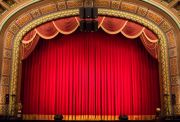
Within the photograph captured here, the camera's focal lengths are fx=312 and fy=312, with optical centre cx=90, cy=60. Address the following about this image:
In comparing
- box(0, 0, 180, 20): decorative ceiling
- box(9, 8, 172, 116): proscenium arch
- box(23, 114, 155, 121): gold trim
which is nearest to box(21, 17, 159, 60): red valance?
box(9, 8, 172, 116): proscenium arch

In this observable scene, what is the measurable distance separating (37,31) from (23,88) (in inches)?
98.5

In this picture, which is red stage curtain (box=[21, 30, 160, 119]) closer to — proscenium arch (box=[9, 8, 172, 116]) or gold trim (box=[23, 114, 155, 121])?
gold trim (box=[23, 114, 155, 121])

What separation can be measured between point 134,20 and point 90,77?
3072 mm

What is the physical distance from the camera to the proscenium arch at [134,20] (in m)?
9.93

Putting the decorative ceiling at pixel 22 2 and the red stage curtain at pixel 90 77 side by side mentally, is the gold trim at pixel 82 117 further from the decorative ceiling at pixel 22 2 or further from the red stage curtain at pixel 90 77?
the decorative ceiling at pixel 22 2

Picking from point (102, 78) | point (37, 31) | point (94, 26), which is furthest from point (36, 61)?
point (94, 26)

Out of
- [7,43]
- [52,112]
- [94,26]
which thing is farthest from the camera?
[52,112]

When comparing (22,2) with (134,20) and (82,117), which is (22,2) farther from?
(82,117)

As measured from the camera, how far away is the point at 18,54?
10.4 m

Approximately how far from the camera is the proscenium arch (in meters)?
9.93

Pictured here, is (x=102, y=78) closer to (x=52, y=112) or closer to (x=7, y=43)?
(x=52, y=112)

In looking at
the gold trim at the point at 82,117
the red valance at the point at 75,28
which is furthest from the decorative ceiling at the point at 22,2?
the gold trim at the point at 82,117

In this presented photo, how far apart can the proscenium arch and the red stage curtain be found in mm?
1798

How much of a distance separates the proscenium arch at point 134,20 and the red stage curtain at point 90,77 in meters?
1.80
